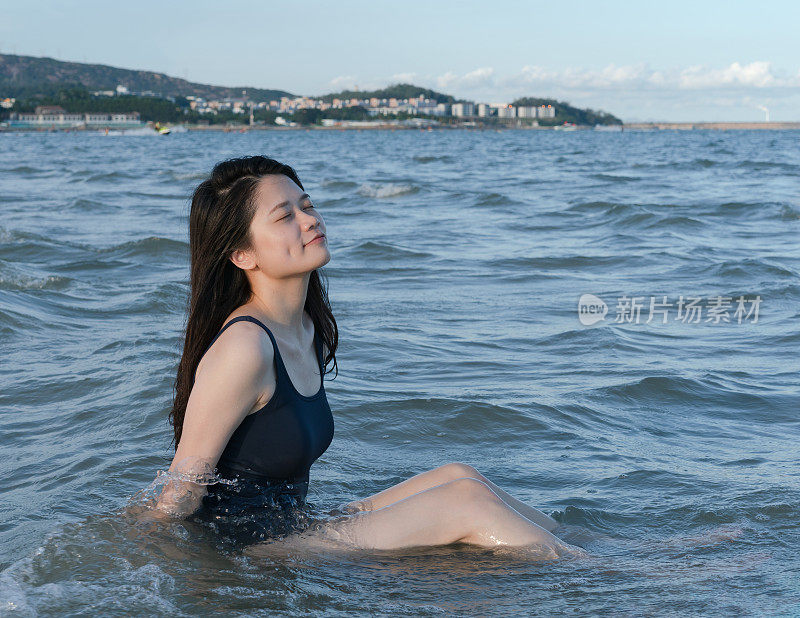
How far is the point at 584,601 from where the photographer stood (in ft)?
9.39

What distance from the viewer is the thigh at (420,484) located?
3254 mm

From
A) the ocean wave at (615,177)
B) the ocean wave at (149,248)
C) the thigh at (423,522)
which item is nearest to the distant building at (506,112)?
the ocean wave at (615,177)

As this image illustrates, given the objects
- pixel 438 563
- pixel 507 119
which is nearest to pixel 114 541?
pixel 438 563

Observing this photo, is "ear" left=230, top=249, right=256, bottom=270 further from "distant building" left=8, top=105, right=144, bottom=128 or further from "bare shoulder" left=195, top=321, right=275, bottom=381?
"distant building" left=8, top=105, right=144, bottom=128

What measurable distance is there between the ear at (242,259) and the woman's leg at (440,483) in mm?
958

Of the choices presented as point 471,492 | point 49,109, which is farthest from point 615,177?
point 49,109

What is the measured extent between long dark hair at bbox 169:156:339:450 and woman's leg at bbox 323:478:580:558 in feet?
2.46

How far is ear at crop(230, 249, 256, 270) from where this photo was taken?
9.80ft

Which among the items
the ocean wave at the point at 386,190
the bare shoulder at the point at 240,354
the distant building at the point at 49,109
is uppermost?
the distant building at the point at 49,109

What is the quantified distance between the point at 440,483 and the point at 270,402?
743mm

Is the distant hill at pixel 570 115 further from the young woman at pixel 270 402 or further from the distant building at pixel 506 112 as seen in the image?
the young woman at pixel 270 402

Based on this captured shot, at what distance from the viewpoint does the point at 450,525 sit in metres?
3.04

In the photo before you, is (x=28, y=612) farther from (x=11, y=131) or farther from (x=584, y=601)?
(x=11, y=131)

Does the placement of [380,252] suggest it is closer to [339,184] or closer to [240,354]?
[240,354]
